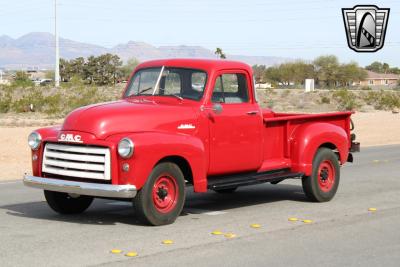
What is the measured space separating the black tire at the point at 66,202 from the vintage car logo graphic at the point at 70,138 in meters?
1.06

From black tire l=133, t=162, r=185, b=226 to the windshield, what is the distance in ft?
4.26

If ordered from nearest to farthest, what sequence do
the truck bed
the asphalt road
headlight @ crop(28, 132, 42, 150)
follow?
the asphalt road < headlight @ crop(28, 132, 42, 150) < the truck bed

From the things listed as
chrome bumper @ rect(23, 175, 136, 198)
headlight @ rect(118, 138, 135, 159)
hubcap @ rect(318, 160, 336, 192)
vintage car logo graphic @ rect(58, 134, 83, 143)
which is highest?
vintage car logo graphic @ rect(58, 134, 83, 143)

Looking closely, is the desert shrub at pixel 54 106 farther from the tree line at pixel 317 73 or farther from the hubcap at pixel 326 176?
the tree line at pixel 317 73

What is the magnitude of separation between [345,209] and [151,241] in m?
3.51

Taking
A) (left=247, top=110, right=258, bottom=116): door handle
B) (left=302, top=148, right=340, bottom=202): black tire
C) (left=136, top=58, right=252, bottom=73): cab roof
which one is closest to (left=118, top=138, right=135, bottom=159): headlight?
(left=136, top=58, right=252, bottom=73): cab roof

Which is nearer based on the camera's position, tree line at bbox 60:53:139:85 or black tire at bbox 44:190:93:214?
black tire at bbox 44:190:93:214

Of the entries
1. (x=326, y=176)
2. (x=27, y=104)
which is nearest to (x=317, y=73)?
(x=27, y=104)

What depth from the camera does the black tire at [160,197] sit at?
28.4ft

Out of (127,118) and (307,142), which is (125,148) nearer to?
(127,118)

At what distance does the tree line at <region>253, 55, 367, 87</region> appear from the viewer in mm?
109500

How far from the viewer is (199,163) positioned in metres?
9.25

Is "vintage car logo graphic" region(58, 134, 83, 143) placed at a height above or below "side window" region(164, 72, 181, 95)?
below

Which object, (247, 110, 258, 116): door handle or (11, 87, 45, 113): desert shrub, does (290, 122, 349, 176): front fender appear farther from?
(11, 87, 45, 113): desert shrub
